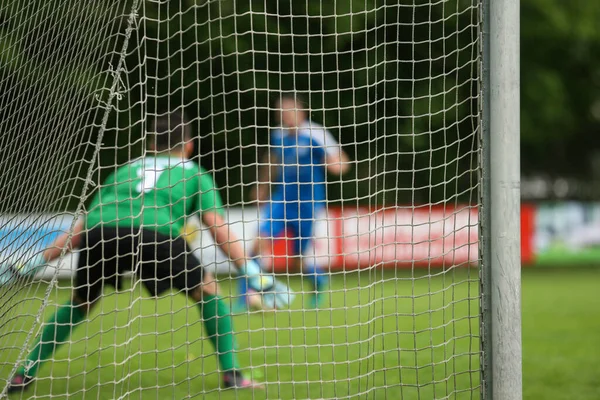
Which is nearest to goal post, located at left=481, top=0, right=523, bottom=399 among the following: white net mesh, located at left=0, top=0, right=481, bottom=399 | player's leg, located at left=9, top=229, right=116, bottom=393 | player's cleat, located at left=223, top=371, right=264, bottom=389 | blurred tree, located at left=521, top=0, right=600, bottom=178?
white net mesh, located at left=0, top=0, right=481, bottom=399

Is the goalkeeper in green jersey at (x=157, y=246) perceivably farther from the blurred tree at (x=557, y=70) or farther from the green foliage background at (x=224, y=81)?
the blurred tree at (x=557, y=70)

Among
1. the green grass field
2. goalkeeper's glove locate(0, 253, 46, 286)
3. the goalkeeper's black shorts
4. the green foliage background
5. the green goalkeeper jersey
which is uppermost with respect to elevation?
the green foliage background

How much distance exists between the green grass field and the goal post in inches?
8.6

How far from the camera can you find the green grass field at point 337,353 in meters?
4.49

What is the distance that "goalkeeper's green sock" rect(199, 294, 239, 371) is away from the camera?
510 centimetres

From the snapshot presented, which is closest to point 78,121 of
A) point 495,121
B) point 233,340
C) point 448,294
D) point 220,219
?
point 220,219

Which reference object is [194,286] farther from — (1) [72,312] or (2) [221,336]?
(1) [72,312]

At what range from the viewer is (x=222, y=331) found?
5.25 m

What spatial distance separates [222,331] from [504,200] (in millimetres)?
2013

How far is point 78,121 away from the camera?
457cm

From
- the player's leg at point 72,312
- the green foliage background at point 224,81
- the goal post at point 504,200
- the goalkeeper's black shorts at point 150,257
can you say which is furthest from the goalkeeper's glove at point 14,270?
the goal post at point 504,200

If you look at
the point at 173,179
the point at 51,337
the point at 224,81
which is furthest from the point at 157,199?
the point at 51,337

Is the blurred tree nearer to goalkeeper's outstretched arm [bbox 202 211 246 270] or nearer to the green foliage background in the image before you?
the green foliage background

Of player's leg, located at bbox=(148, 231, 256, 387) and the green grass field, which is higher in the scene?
player's leg, located at bbox=(148, 231, 256, 387)
